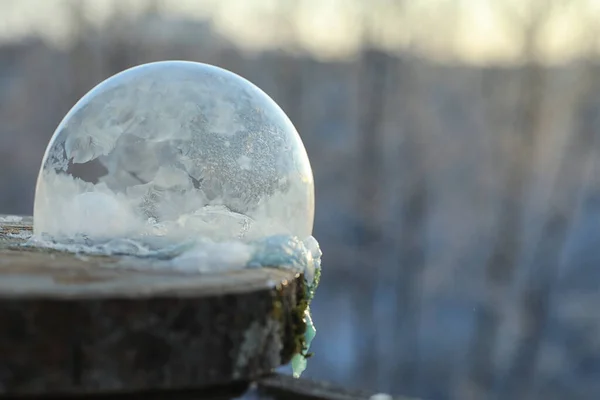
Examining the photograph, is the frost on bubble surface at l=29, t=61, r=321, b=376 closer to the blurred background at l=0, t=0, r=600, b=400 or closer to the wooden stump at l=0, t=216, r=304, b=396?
the wooden stump at l=0, t=216, r=304, b=396

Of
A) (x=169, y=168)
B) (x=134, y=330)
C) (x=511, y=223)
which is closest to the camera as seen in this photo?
(x=134, y=330)

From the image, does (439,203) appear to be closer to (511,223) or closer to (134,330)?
(511,223)

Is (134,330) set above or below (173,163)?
below

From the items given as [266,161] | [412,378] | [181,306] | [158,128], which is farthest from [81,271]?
[412,378]

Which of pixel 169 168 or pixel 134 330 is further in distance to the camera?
pixel 169 168

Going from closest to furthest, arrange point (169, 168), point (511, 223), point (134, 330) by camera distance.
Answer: point (134, 330), point (169, 168), point (511, 223)

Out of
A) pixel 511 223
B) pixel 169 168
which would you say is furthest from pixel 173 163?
pixel 511 223
